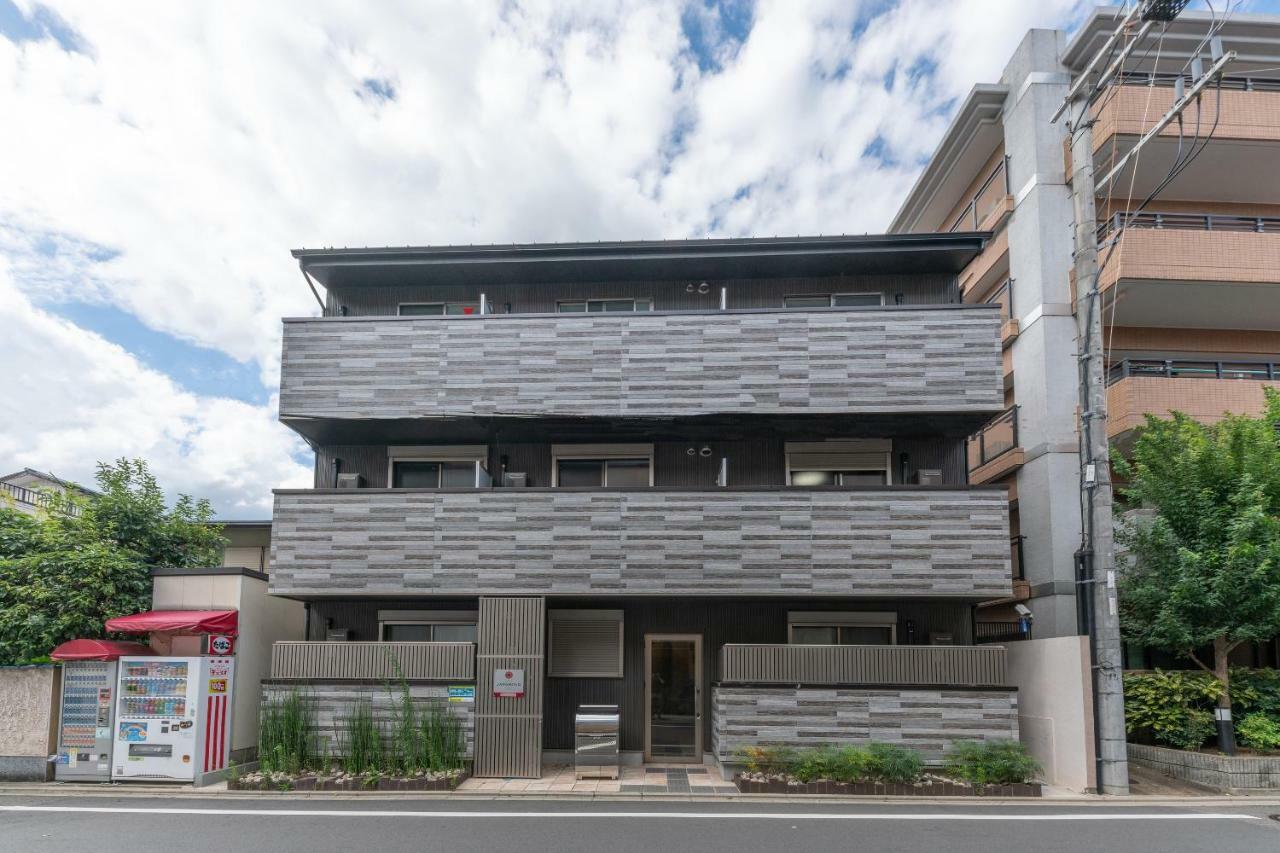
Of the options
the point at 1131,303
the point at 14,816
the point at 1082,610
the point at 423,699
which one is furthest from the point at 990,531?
the point at 14,816

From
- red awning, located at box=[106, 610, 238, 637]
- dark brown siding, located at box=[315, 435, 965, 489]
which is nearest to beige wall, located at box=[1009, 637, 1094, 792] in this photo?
dark brown siding, located at box=[315, 435, 965, 489]

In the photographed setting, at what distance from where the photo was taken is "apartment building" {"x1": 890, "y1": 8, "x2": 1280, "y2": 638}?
Result: 15.4 meters

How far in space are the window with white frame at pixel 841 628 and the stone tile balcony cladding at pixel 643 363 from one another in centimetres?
363

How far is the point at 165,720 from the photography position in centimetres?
1228

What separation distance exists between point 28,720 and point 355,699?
15.4 ft

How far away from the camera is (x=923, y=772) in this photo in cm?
1219

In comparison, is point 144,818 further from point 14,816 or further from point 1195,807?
point 1195,807

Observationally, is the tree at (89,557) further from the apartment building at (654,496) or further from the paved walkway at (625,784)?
the paved walkway at (625,784)

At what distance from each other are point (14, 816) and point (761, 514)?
10.6 m

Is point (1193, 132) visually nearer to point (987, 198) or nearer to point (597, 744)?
point (987, 198)

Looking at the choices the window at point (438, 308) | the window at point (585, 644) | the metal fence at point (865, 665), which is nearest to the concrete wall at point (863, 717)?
the metal fence at point (865, 665)

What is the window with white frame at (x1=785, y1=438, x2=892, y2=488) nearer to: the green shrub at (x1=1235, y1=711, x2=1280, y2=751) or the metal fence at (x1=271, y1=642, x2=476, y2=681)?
the green shrub at (x1=1235, y1=711, x2=1280, y2=751)

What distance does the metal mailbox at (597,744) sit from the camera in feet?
41.6

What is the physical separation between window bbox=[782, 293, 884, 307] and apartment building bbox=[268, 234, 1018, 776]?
0.07 meters
